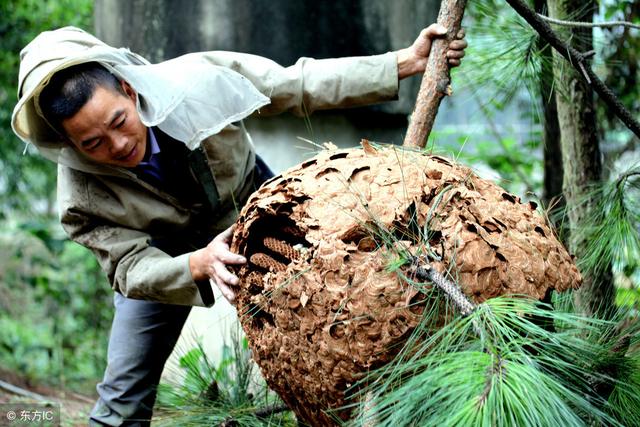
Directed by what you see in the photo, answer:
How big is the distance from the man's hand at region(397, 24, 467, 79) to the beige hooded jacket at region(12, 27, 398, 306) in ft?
0.11

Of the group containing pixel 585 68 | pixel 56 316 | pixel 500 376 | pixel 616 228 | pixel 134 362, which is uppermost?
pixel 585 68

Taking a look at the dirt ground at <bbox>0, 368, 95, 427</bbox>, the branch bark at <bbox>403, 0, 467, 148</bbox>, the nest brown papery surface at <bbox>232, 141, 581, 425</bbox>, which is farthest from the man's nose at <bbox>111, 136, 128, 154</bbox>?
the dirt ground at <bbox>0, 368, 95, 427</bbox>

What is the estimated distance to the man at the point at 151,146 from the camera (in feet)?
6.26

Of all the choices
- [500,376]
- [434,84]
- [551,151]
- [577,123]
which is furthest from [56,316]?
[500,376]

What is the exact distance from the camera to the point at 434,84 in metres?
1.84

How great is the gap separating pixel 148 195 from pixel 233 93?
0.35 m

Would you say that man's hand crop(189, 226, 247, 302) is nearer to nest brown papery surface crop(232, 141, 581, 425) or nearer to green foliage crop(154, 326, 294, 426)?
nest brown papery surface crop(232, 141, 581, 425)

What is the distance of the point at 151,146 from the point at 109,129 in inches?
7.8

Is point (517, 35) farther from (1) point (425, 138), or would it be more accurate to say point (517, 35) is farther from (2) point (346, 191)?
(2) point (346, 191)

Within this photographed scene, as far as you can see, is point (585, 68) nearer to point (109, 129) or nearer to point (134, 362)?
point (109, 129)

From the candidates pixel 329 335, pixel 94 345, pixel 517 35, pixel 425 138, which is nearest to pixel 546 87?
pixel 517 35

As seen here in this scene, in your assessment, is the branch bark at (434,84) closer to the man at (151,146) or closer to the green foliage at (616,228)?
the man at (151,146)

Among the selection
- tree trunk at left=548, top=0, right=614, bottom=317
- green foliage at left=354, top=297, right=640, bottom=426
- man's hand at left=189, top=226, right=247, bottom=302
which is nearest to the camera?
green foliage at left=354, top=297, right=640, bottom=426

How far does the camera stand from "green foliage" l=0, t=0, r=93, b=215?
177 inches
